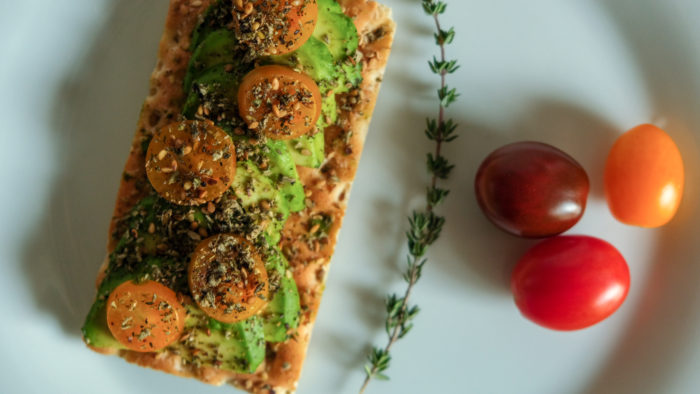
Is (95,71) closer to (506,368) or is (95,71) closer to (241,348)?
(241,348)

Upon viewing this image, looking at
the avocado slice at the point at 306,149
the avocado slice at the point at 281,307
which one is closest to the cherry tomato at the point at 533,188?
the avocado slice at the point at 306,149

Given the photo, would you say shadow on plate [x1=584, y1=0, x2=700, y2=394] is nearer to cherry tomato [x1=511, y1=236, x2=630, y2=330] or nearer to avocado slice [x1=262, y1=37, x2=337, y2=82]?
cherry tomato [x1=511, y1=236, x2=630, y2=330]

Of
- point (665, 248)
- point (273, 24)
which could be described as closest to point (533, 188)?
point (665, 248)

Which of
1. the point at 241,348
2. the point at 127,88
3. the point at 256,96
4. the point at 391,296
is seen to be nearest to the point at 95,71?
the point at 127,88

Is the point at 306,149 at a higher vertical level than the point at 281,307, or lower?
higher

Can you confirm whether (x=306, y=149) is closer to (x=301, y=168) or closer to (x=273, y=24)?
(x=301, y=168)

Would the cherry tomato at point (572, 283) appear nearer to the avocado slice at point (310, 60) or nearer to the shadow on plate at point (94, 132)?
the avocado slice at point (310, 60)
